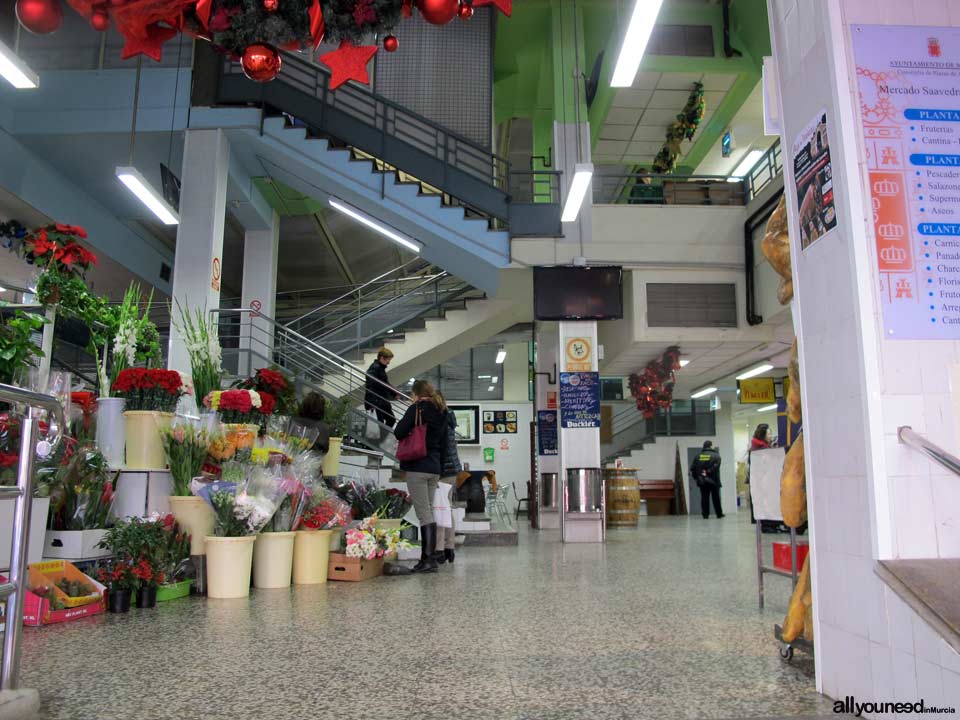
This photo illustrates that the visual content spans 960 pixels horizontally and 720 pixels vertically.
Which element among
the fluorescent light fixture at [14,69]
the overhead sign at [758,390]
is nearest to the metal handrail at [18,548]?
the fluorescent light fixture at [14,69]

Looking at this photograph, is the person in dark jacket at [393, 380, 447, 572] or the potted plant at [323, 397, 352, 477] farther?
the potted plant at [323, 397, 352, 477]

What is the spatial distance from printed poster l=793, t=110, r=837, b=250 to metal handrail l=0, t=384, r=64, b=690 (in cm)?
242

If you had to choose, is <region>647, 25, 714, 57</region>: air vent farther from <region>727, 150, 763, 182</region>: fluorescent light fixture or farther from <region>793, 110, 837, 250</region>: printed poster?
<region>793, 110, 837, 250</region>: printed poster

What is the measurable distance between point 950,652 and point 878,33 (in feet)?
5.93

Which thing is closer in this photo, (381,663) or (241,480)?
(381,663)

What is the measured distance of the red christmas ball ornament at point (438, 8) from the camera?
2.70 m

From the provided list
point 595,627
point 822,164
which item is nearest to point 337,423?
point 595,627

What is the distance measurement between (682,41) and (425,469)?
734cm

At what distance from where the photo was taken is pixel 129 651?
112 inches

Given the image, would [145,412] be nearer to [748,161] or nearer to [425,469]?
[425,469]

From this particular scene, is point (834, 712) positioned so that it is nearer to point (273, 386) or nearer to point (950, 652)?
point (950, 652)

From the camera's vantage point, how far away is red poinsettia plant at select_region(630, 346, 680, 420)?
11.4 meters

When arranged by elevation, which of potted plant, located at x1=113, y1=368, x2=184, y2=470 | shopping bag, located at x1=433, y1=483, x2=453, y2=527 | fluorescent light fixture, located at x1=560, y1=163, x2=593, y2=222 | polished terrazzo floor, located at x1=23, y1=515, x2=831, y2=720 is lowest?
polished terrazzo floor, located at x1=23, y1=515, x2=831, y2=720

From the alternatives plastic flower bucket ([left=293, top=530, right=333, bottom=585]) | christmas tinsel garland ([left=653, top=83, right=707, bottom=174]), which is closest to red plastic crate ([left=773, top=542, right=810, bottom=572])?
plastic flower bucket ([left=293, top=530, right=333, bottom=585])
